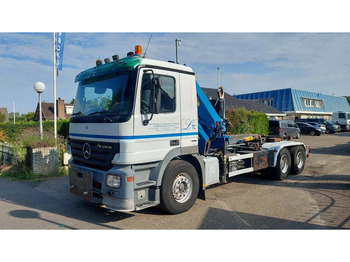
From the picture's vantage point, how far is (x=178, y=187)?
16.5 ft

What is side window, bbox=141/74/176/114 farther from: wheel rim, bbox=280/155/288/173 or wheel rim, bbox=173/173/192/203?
wheel rim, bbox=280/155/288/173

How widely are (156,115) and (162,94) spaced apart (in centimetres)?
43

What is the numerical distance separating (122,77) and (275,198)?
4.45m

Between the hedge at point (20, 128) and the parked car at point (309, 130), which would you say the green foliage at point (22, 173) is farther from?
the parked car at point (309, 130)

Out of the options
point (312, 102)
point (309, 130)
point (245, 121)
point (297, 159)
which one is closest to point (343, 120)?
point (309, 130)

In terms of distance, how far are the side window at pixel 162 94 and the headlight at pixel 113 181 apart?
47.9 inches

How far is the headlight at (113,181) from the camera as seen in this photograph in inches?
169

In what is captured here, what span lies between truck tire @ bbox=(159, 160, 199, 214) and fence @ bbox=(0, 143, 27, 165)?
22.4 ft

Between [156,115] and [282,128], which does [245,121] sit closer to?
[282,128]

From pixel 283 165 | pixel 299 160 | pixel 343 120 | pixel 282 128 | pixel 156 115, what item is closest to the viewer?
pixel 156 115

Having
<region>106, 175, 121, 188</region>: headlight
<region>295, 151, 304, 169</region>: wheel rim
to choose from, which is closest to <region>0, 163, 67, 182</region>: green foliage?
<region>106, 175, 121, 188</region>: headlight

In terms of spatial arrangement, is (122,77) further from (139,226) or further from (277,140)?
(277,140)

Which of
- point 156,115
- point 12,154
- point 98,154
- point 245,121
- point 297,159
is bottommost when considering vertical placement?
point 297,159

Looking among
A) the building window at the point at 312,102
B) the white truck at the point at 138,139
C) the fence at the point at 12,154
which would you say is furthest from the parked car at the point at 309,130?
the fence at the point at 12,154
